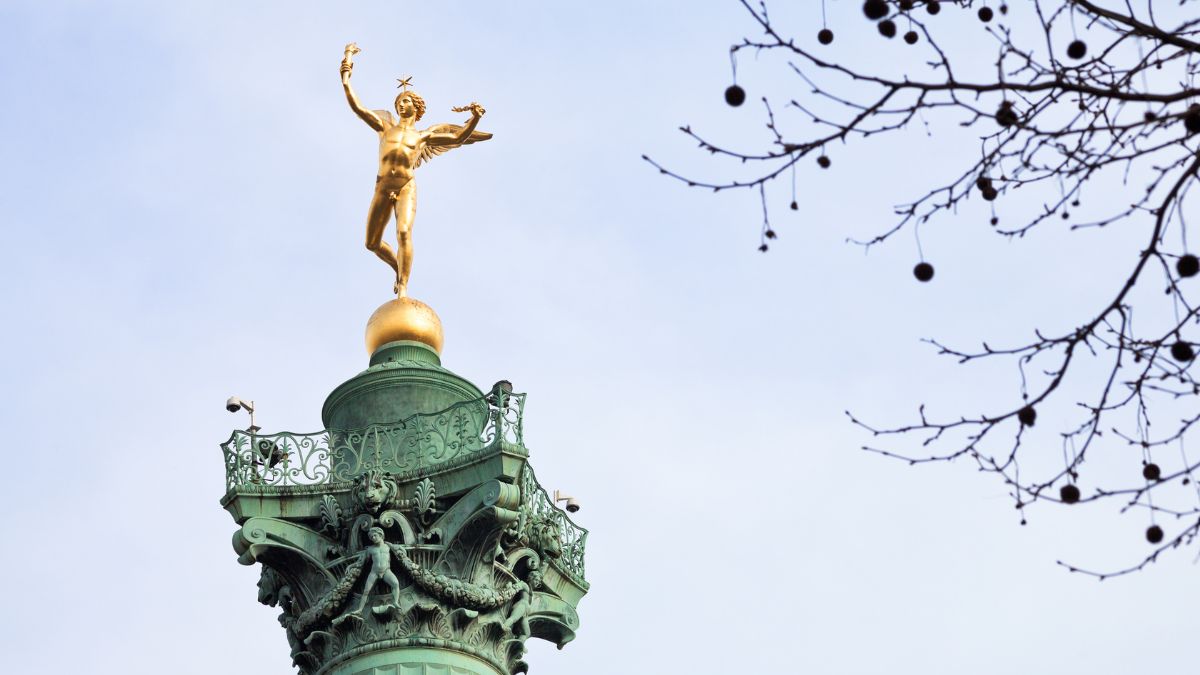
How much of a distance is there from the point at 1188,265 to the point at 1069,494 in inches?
54.0

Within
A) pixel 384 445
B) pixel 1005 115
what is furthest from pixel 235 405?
pixel 1005 115

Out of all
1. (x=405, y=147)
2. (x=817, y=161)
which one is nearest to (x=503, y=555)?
(x=405, y=147)

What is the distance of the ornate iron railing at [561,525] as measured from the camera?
3058 cm

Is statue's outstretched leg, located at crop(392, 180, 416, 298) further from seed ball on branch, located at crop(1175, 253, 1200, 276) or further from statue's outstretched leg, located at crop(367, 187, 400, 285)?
seed ball on branch, located at crop(1175, 253, 1200, 276)

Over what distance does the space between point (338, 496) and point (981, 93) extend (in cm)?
1902

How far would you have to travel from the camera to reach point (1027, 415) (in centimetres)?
1219

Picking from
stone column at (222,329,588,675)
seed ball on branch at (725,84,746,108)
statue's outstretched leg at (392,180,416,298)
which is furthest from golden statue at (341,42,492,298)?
seed ball on branch at (725,84,746,108)

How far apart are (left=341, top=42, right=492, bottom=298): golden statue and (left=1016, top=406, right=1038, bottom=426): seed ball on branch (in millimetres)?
23785

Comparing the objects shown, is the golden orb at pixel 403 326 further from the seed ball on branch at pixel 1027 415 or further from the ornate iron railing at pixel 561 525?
the seed ball on branch at pixel 1027 415

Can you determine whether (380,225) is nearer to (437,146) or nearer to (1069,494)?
(437,146)

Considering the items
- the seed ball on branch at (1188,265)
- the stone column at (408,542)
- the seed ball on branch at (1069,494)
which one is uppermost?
the stone column at (408,542)

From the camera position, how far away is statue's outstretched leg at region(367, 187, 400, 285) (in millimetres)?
35812

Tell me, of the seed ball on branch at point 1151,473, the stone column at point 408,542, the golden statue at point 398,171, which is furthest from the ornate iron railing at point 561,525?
the seed ball on branch at point 1151,473

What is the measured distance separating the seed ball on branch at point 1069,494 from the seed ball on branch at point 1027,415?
0.47 metres
